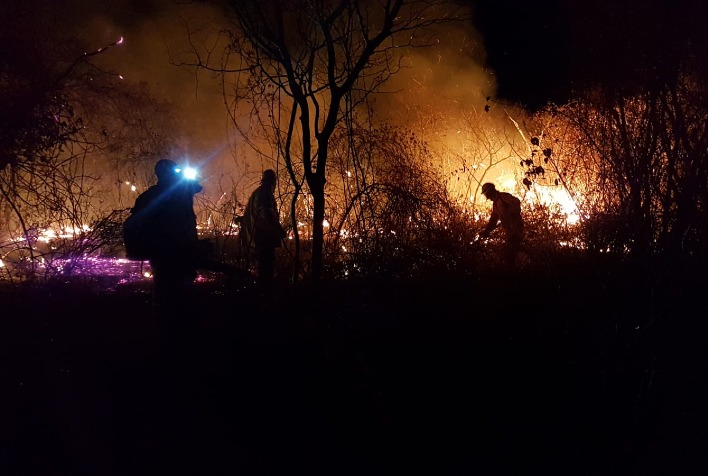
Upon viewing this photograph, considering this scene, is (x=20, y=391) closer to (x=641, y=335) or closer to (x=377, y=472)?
(x=377, y=472)

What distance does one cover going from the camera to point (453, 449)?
9.33 ft

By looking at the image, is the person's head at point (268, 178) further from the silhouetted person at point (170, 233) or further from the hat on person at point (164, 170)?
the hat on person at point (164, 170)

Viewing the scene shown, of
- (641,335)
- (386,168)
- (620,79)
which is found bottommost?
(641,335)

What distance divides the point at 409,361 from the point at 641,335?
160 cm

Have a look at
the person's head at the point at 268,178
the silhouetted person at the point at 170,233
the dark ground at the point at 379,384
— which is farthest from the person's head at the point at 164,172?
the person's head at the point at 268,178

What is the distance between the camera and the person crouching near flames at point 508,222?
5738mm

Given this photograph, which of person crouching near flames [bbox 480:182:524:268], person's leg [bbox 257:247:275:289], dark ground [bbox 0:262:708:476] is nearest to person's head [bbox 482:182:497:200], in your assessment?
person crouching near flames [bbox 480:182:524:268]

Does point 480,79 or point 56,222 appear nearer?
point 56,222

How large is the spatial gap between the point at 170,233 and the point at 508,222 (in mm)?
4400

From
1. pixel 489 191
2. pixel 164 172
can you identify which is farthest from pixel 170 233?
pixel 489 191

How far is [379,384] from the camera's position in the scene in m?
3.23

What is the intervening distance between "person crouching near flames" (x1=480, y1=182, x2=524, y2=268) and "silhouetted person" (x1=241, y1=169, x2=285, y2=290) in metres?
2.32

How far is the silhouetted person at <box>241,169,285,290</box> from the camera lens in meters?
5.73

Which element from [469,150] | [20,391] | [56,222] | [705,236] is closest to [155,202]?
[20,391]
